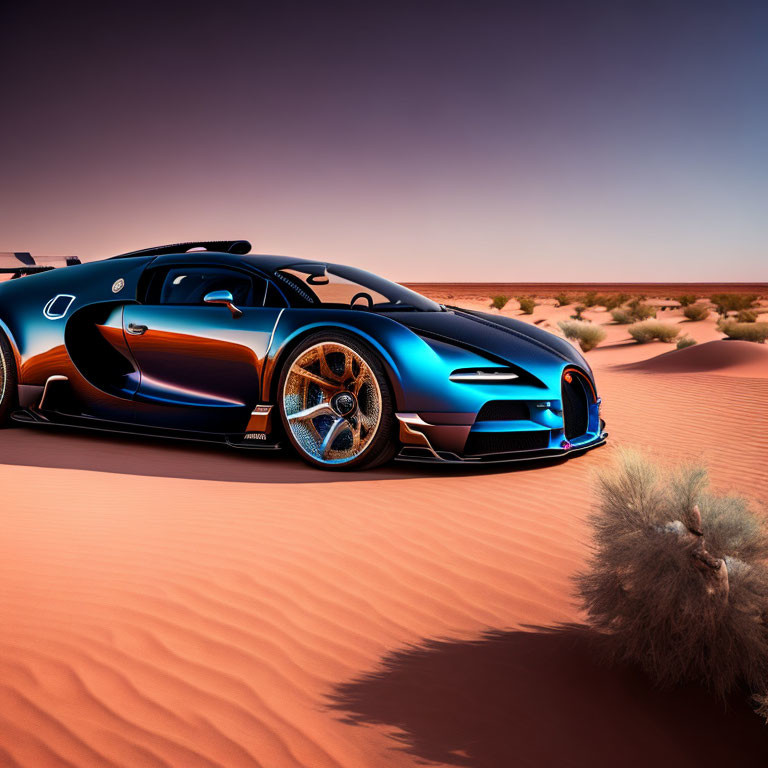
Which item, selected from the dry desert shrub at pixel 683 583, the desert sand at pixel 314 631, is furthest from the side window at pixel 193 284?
the dry desert shrub at pixel 683 583

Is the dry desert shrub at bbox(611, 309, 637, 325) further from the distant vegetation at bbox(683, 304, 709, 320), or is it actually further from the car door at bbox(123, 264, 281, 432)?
the car door at bbox(123, 264, 281, 432)

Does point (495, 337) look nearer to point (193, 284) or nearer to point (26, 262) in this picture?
point (193, 284)

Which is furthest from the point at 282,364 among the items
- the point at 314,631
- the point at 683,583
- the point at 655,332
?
the point at 655,332

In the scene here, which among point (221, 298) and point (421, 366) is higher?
point (221, 298)

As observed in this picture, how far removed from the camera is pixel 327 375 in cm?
565

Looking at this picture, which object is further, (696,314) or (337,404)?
(696,314)

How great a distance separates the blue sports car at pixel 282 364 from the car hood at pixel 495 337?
0.02 meters

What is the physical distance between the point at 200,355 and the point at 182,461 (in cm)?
84

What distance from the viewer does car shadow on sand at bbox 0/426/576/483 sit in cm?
551

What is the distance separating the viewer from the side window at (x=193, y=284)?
6.48 metres

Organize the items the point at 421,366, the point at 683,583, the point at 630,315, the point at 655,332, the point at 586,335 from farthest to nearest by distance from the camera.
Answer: the point at 630,315, the point at 655,332, the point at 586,335, the point at 421,366, the point at 683,583

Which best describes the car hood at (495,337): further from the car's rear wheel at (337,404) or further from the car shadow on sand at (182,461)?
the car shadow on sand at (182,461)

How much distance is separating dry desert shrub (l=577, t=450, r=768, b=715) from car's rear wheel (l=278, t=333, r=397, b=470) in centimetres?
283

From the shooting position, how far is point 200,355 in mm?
6027
